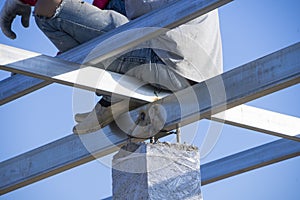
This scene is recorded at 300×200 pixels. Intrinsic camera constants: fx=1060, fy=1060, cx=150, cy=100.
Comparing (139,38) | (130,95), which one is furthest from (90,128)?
(139,38)

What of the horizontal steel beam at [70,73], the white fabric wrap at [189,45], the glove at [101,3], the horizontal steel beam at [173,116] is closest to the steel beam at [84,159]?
the horizontal steel beam at [173,116]

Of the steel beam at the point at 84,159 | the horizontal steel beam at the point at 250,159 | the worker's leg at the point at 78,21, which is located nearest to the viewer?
the worker's leg at the point at 78,21

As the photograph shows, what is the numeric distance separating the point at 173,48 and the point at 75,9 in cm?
43

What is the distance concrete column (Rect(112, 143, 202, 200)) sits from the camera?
4.05m

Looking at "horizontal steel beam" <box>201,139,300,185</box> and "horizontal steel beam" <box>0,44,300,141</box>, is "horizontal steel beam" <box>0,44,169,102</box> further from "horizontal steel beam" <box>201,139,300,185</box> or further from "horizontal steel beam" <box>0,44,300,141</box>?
"horizontal steel beam" <box>201,139,300,185</box>

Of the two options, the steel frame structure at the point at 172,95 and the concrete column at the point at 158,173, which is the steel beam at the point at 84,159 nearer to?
the steel frame structure at the point at 172,95

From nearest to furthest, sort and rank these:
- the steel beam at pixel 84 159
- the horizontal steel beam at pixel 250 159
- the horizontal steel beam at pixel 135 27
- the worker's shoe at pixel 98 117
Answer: the horizontal steel beam at pixel 135 27, the worker's shoe at pixel 98 117, the steel beam at pixel 84 159, the horizontal steel beam at pixel 250 159

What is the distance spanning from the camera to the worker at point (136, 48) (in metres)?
4.22

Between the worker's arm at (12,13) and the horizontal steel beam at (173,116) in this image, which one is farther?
the worker's arm at (12,13)

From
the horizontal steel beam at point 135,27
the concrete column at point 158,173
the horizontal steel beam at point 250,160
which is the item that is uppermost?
the horizontal steel beam at point 135,27

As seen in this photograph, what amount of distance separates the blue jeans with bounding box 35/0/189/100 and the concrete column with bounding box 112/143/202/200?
0.31 m

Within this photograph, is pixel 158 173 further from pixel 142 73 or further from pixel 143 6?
pixel 143 6

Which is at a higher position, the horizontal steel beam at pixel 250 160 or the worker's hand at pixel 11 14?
the worker's hand at pixel 11 14

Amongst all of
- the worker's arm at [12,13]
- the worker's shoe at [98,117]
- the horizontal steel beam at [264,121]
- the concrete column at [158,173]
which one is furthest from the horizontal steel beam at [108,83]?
the worker's arm at [12,13]
